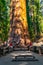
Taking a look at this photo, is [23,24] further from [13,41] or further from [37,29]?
[37,29]

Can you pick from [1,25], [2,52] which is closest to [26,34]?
[2,52]

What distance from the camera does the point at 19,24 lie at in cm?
2736

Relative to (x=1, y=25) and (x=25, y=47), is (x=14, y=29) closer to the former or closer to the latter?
(x=25, y=47)

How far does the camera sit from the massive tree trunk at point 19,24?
26.9 m

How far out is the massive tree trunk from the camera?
88.2 feet

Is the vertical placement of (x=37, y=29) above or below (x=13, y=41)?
above

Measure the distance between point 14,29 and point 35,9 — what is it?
3523 cm

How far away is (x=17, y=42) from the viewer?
2670 centimetres

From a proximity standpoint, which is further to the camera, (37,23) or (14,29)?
(37,23)

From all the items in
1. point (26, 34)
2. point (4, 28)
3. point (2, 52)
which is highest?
point (4, 28)

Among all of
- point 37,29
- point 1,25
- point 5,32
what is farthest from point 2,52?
point 37,29

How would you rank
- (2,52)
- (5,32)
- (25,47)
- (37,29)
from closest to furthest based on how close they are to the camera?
1. (2,52)
2. (25,47)
3. (5,32)
4. (37,29)

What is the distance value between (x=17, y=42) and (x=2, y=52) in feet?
27.0

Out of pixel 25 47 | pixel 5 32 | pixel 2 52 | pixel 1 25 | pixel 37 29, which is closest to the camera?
pixel 2 52
